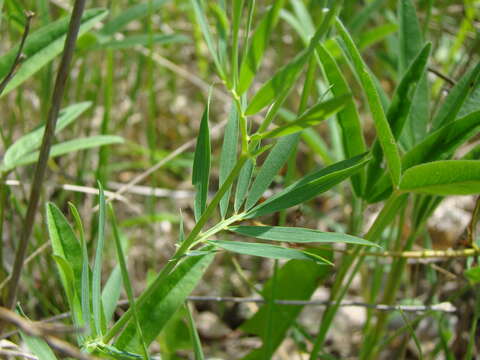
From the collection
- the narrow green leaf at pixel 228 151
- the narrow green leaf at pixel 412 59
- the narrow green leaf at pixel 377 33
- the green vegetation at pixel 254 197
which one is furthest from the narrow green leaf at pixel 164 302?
the narrow green leaf at pixel 377 33

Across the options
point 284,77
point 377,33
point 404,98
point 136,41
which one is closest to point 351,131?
point 404,98

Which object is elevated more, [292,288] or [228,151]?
[228,151]

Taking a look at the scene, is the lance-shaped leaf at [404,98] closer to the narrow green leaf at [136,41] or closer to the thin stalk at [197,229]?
the thin stalk at [197,229]

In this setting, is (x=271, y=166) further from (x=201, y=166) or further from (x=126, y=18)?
(x=126, y=18)

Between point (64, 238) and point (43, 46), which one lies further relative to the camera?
point (43, 46)

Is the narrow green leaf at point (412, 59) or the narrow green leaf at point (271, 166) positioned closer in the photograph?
the narrow green leaf at point (271, 166)

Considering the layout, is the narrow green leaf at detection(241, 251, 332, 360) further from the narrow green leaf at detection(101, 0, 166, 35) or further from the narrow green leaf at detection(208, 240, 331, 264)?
the narrow green leaf at detection(101, 0, 166, 35)

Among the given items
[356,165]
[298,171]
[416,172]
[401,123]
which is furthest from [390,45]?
[356,165]
